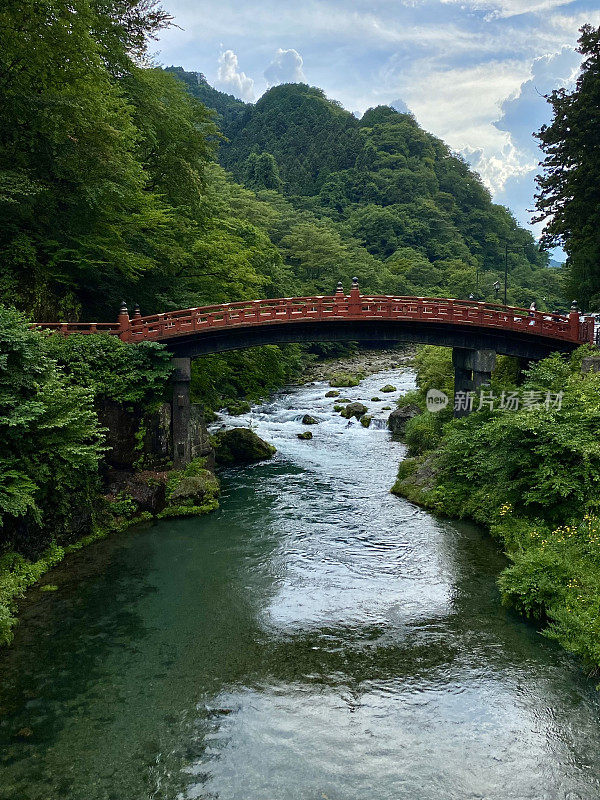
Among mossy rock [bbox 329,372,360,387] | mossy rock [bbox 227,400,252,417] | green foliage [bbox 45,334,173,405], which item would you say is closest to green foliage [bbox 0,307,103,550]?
green foliage [bbox 45,334,173,405]

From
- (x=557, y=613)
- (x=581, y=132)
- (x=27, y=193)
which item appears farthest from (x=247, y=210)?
(x=557, y=613)

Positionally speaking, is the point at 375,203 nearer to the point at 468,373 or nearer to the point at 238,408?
the point at 238,408

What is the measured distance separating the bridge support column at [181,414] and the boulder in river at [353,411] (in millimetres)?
15830

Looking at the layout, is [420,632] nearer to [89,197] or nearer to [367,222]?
[89,197]

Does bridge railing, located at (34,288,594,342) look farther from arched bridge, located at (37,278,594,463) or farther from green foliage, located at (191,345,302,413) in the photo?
green foliage, located at (191,345,302,413)

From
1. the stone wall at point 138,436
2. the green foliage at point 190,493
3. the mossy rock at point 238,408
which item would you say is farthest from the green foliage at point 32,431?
the mossy rock at point 238,408

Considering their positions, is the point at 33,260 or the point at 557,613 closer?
the point at 557,613

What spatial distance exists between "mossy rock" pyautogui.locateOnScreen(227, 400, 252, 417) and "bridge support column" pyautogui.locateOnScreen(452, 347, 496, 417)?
1651cm

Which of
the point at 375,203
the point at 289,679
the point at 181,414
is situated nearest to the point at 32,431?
the point at 181,414

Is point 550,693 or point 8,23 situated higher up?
point 8,23

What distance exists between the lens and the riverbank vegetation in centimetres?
1269

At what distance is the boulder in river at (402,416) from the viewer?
33.1m

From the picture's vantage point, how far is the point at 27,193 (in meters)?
18.5

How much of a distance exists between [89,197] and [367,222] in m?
82.0
